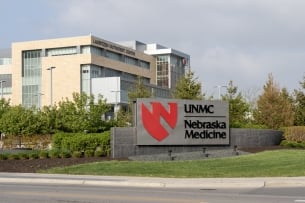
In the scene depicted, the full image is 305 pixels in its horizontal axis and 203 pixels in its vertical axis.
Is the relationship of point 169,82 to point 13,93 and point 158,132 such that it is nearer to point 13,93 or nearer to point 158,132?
point 13,93

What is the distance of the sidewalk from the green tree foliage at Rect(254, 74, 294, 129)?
25.6 meters

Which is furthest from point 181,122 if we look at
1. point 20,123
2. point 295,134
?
point 20,123

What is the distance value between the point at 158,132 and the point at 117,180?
11192 mm

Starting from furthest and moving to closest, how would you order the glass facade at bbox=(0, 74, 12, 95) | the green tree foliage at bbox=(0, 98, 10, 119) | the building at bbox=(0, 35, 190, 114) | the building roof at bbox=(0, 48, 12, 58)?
the building roof at bbox=(0, 48, 12, 58) → the glass facade at bbox=(0, 74, 12, 95) → the building at bbox=(0, 35, 190, 114) → the green tree foliage at bbox=(0, 98, 10, 119)

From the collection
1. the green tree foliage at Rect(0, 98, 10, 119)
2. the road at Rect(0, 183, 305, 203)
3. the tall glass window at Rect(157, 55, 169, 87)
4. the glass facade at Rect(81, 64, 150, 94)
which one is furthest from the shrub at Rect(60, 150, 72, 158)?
the tall glass window at Rect(157, 55, 169, 87)

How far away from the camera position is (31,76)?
10412cm

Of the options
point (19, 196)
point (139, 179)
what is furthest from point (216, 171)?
point (19, 196)

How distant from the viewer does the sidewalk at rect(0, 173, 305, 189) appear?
64.7 ft

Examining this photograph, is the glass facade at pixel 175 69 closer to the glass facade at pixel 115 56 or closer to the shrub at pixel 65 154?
the glass facade at pixel 115 56

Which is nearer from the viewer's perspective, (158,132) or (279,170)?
(279,170)

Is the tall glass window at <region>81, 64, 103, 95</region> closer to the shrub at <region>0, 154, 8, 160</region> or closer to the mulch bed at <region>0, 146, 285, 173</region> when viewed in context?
the shrub at <region>0, 154, 8, 160</region>

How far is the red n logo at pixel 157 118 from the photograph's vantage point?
32.5 meters

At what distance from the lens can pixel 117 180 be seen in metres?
21.8

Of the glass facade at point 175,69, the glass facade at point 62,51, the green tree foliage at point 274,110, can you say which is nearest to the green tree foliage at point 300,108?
the green tree foliage at point 274,110
